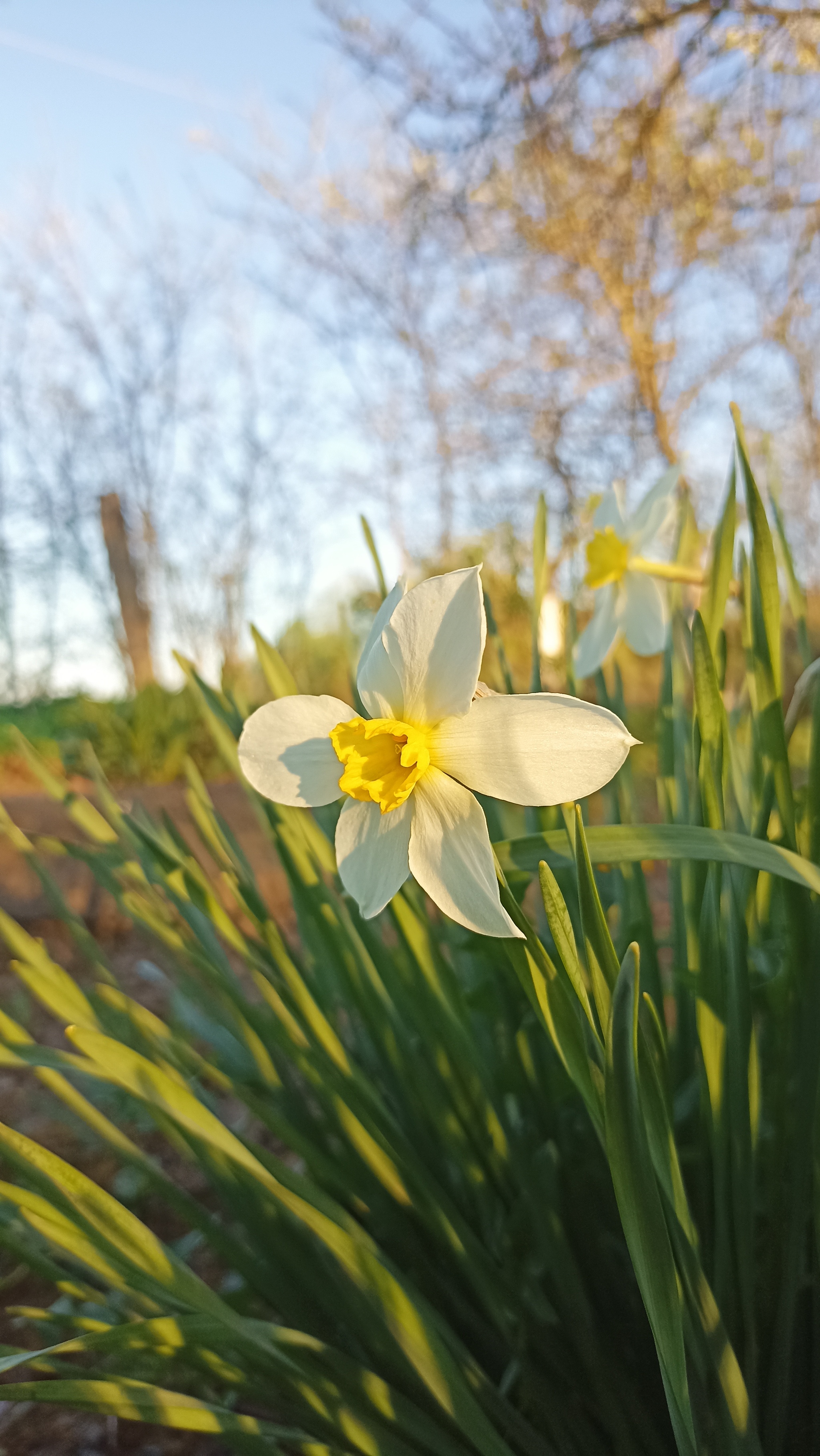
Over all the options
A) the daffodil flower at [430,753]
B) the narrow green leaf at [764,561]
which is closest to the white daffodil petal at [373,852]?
the daffodil flower at [430,753]

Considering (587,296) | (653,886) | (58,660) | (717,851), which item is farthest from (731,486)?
(58,660)

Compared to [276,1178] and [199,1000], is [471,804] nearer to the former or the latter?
[276,1178]

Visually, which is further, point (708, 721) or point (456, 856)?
point (708, 721)

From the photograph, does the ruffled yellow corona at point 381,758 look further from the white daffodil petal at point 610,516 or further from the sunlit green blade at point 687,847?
the white daffodil petal at point 610,516

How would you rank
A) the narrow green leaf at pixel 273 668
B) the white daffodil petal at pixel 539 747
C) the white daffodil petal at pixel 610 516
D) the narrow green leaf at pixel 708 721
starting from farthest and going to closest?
the white daffodil petal at pixel 610 516 < the narrow green leaf at pixel 273 668 < the narrow green leaf at pixel 708 721 < the white daffodil petal at pixel 539 747

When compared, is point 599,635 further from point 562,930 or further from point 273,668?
point 562,930

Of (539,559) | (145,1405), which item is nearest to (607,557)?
(539,559)

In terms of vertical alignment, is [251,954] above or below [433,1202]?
above
